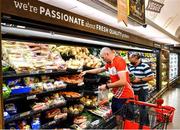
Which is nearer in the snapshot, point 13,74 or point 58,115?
point 13,74

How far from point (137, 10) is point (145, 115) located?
203 cm

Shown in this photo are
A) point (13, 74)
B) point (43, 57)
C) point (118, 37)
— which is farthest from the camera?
point (118, 37)

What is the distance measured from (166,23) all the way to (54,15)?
7.01m

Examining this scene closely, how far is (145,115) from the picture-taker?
306 cm

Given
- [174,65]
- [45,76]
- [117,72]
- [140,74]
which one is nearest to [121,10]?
[117,72]

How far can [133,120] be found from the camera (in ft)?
10.1

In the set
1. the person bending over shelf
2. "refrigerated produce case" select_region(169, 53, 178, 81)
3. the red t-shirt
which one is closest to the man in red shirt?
the red t-shirt

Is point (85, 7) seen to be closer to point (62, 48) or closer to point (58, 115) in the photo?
point (62, 48)

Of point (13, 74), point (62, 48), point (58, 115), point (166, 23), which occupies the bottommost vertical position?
point (58, 115)

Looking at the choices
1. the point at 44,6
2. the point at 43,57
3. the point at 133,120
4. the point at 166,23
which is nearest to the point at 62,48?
the point at 43,57

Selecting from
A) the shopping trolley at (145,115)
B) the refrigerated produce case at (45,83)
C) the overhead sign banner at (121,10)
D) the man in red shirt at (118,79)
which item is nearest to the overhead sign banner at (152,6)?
the refrigerated produce case at (45,83)

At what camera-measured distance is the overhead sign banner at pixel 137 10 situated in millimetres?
4105

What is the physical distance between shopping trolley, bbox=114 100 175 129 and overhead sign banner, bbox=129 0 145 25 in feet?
4.86

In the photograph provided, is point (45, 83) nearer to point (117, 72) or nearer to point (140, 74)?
point (117, 72)
